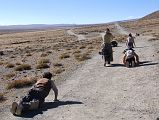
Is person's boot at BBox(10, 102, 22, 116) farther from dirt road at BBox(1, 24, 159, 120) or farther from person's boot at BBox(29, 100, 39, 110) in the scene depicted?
person's boot at BBox(29, 100, 39, 110)

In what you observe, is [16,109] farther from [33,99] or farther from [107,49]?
[107,49]

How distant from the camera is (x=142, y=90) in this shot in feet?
53.4

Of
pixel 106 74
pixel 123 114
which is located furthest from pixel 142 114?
pixel 106 74

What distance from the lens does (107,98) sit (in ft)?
50.1

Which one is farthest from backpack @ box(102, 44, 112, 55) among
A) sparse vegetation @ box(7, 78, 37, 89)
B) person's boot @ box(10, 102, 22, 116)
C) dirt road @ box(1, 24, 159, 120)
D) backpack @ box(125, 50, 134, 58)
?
person's boot @ box(10, 102, 22, 116)

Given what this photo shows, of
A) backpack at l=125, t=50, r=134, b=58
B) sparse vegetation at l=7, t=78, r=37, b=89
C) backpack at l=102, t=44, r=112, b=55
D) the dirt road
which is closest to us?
the dirt road

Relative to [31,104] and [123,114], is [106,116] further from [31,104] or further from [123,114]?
[31,104]

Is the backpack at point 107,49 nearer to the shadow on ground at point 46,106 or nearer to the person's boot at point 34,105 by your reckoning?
the shadow on ground at point 46,106

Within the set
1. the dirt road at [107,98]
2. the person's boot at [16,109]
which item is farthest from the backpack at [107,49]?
the person's boot at [16,109]

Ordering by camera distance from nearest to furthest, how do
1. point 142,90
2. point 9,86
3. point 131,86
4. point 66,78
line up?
point 142,90 → point 131,86 → point 9,86 → point 66,78

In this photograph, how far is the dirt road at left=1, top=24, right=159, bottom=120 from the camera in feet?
42.1

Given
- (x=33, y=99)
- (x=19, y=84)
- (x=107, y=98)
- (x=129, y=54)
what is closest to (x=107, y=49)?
(x=129, y=54)

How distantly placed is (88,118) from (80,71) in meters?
12.3

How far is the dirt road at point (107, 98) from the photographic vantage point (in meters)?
12.8
